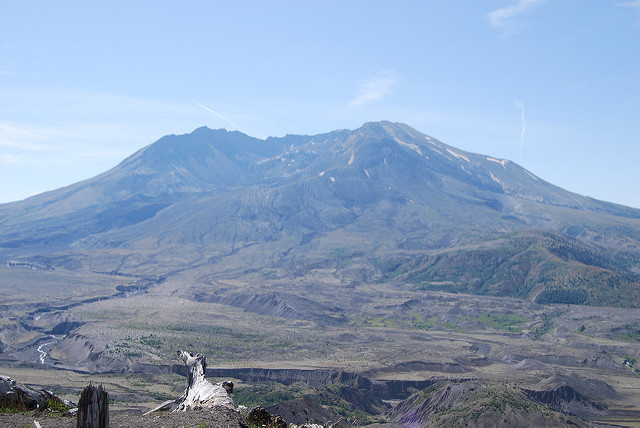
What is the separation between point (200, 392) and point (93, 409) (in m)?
5.10

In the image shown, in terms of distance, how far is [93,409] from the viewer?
32.9 feet

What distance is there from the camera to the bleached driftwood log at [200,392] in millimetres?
13827

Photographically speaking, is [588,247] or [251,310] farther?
[588,247]

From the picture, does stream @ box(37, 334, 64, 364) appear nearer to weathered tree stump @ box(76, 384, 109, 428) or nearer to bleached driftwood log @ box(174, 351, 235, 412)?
bleached driftwood log @ box(174, 351, 235, 412)

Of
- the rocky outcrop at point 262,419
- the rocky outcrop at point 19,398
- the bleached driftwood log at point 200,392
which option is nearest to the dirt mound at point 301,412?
the bleached driftwood log at point 200,392

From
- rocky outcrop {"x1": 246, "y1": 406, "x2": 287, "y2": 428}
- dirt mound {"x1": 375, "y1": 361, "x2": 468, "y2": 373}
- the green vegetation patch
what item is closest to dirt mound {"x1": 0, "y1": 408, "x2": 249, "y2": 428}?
rocky outcrop {"x1": 246, "y1": 406, "x2": 287, "y2": 428}

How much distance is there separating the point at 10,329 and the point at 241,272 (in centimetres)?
7325

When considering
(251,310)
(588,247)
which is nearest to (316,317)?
(251,310)

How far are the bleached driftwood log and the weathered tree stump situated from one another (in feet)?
12.1

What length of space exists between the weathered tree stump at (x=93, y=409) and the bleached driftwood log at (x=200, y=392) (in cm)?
368

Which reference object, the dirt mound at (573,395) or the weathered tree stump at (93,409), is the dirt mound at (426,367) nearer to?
the dirt mound at (573,395)

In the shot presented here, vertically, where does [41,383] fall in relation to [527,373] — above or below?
above

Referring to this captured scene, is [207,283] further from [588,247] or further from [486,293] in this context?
[588,247]

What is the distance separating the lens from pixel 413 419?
44.3 m
